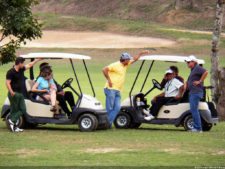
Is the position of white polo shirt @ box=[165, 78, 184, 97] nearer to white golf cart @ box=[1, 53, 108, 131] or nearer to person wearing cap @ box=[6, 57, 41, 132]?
white golf cart @ box=[1, 53, 108, 131]

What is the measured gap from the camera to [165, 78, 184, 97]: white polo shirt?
700 inches

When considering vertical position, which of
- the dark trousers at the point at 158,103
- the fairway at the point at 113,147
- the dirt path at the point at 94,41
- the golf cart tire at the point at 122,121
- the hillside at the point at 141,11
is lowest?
the fairway at the point at 113,147

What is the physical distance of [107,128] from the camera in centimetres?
1786

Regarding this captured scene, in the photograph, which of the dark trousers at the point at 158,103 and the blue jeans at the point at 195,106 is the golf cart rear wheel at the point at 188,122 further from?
the dark trousers at the point at 158,103

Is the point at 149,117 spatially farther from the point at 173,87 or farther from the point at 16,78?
the point at 16,78

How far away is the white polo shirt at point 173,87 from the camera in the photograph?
17.8m

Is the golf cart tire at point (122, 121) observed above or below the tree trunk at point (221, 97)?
below

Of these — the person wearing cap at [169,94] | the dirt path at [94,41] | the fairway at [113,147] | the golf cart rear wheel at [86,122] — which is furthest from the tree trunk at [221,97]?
the dirt path at [94,41]

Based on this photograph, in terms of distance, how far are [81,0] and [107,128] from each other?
57.5 meters

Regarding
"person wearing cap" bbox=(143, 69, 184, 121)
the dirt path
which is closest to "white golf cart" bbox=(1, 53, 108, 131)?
"person wearing cap" bbox=(143, 69, 184, 121)

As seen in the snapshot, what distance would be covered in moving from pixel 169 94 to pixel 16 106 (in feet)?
10.9

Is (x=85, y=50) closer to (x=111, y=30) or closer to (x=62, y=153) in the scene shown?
(x=111, y=30)

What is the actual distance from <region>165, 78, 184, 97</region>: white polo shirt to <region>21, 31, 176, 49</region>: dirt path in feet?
107

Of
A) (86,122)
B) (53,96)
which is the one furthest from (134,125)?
(53,96)
